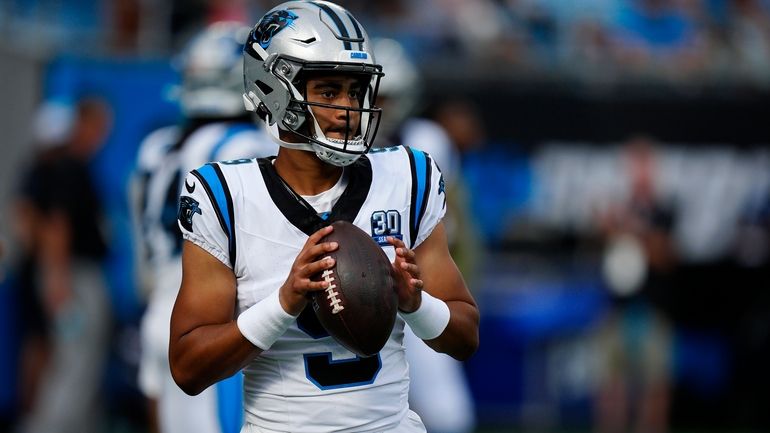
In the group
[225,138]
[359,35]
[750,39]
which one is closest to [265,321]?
[359,35]

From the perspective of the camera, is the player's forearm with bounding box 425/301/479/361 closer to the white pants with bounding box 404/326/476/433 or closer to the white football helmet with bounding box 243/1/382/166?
the white football helmet with bounding box 243/1/382/166

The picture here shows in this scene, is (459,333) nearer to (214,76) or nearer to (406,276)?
(406,276)

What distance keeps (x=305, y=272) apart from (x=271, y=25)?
0.78 m

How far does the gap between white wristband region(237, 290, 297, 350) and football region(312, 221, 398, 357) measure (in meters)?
0.09

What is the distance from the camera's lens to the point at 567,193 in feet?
34.1

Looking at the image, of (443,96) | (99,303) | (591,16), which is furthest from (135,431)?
(591,16)

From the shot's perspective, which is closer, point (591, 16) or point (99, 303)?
point (99, 303)

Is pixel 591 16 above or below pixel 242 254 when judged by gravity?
below

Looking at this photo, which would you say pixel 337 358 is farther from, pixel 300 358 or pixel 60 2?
pixel 60 2

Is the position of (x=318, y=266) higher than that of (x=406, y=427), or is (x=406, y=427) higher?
(x=318, y=266)

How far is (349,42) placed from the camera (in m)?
3.52

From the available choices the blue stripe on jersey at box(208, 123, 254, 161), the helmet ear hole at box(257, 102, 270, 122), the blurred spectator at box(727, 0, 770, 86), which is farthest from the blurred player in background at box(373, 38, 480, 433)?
the blurred spectator at box(727, 0, 770, 86)

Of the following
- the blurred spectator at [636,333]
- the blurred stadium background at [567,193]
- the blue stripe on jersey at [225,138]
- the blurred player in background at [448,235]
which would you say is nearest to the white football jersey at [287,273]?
the blue stripe on jersey at [225,138]

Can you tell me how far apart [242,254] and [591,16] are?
8.41 metres
